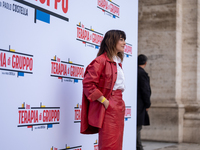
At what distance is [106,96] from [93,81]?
0.28 m

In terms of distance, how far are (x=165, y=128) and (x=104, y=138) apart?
18.4 ft

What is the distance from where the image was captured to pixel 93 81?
396 cm

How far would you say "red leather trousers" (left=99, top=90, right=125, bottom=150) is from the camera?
12.9ft

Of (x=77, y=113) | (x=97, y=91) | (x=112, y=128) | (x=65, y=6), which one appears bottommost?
(x=112, y=128)

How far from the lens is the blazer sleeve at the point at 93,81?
3918mm

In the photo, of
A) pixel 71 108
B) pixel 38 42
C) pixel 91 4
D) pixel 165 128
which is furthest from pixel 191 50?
pixel 38 42

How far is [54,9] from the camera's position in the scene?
4156 mm

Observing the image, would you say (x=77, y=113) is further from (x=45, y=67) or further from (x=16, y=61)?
(x=16, y=61)

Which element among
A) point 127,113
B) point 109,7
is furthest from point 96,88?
point 127,113

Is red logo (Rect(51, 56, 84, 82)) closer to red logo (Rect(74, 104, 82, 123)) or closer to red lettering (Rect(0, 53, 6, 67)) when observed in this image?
red logo (Rect(74, 104, 82, 123))

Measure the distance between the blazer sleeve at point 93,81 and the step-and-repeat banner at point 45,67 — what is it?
16.5 inches

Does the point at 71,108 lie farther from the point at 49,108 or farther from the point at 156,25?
the point at 156,25

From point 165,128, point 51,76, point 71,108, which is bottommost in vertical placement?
point 165,128

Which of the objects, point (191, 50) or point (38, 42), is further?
point (191, 50)
